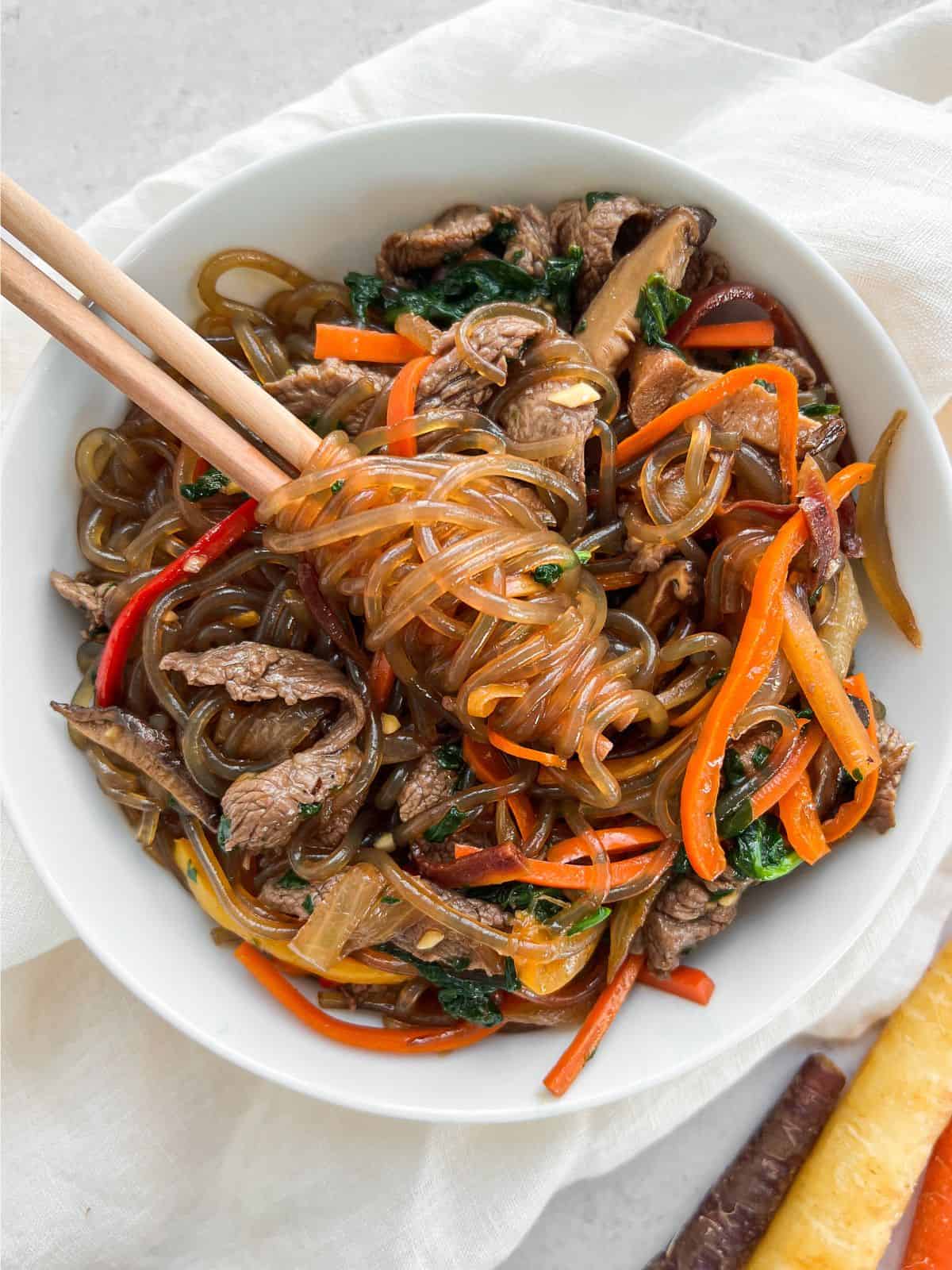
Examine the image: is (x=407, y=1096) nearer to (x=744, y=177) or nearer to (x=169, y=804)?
(x=169, y=804)

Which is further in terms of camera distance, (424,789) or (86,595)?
(86,595)

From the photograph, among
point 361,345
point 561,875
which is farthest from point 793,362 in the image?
point 561,875

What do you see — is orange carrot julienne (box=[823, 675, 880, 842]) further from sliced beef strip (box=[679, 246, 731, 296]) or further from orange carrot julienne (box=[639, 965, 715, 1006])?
sliced beef strip (box=[679, 246, 731, 296])

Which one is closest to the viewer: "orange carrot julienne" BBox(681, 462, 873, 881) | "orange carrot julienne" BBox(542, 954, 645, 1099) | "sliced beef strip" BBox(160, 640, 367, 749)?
A: "orange carrot julienne" BBox(681, 462, 873, 881)

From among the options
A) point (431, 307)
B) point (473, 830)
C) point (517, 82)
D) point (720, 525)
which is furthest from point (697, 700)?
point (517, 82)

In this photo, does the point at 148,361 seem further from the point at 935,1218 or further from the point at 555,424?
the point at 935,1218

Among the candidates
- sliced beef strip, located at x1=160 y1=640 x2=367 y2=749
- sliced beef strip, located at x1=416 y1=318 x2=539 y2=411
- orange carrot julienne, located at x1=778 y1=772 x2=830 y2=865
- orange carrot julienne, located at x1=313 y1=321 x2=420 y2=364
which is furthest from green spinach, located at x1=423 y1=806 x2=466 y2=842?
orange carrot julienne, located at x1=313 y1=321 x2=420 y2=364
